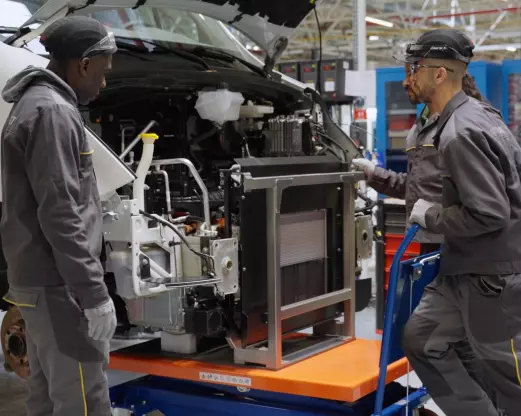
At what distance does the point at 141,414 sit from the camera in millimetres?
3873

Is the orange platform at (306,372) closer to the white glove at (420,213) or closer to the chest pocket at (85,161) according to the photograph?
the white glove at (420,213)

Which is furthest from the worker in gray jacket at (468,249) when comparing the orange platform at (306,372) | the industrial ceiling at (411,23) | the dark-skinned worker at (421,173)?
the industrial ceiling at (411,23)

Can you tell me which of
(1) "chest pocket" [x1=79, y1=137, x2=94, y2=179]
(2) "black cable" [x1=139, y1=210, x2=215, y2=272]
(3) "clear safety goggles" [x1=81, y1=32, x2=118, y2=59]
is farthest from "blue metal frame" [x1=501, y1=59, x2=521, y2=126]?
(1) "chest pocket" [x1=79, y1=137, x2=94, y2=179]

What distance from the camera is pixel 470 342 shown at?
326cm

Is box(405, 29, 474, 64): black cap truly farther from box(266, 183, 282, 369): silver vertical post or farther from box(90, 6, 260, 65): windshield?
box(90, 6, 260, 65): windshield

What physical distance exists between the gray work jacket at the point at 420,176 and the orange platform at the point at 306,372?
2.40 ft

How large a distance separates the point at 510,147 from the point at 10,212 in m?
1.96

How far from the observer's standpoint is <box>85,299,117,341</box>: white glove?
9.24ft

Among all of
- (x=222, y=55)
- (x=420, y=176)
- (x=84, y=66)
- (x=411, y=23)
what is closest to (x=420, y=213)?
(x=420, y=176)

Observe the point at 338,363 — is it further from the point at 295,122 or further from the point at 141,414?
the point at 295,122

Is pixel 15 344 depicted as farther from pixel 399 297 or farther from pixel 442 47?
pixel 442 47

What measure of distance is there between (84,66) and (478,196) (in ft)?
5.18

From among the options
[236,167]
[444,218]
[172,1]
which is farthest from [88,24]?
[444,218]

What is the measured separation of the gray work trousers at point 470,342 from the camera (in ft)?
10.3
